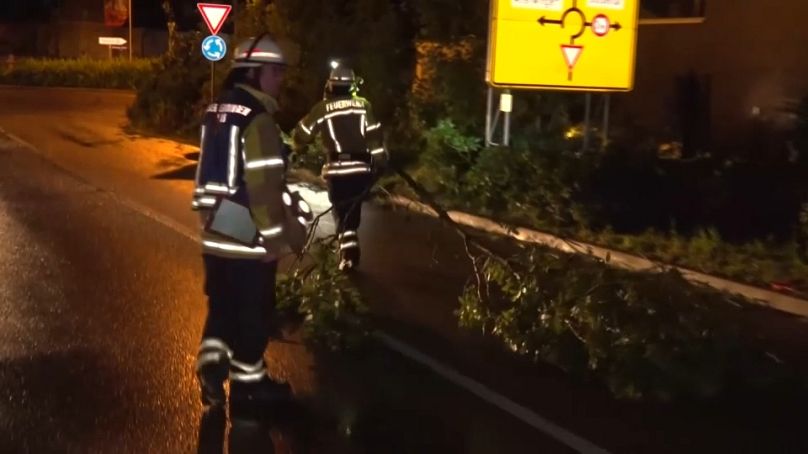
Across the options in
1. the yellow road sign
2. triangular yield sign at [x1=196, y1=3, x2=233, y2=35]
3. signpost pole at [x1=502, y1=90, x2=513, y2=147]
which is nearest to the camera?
the yellow road sign

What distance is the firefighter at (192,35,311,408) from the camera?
6195 millimetres

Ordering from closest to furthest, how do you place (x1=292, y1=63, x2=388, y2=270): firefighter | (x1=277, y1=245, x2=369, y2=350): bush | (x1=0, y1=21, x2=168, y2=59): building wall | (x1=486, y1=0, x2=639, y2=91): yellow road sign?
(x1=277, y1=245, x2=369, y2=350): bush < (x1=292, y1=63, x2=388, y2=270): firefighter < (x1=486, y1=0, x2=639, y2=91): yellow road sign < (x1=0, y1=21, x2=168, y2=59): building wall

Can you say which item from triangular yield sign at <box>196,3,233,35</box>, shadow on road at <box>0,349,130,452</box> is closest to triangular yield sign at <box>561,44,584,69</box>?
triangular yield sign at <box>196,3,233,35</box>

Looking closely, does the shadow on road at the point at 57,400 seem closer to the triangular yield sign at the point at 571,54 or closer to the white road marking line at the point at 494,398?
the white road marking line at the point at 494,398

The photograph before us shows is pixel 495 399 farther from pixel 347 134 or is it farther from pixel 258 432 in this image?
pixel 347 134

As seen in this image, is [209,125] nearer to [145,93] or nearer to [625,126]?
[625,126]

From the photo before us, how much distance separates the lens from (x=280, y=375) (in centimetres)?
738

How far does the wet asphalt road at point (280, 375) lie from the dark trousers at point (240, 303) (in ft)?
1.39

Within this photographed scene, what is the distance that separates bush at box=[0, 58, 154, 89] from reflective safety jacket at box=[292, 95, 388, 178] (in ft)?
114

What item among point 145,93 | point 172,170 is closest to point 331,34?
point 172,170

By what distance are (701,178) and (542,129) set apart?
3334mm

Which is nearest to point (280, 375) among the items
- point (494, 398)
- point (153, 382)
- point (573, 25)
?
point (153, 382)

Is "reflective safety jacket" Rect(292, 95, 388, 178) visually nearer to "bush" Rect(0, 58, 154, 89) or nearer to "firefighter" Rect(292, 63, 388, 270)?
"firefighter" Rect(292, 63, 388, 270)

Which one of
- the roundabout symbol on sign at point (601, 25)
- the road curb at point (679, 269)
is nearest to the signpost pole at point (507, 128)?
the roundabout symbol on sign at point (601, 25)
